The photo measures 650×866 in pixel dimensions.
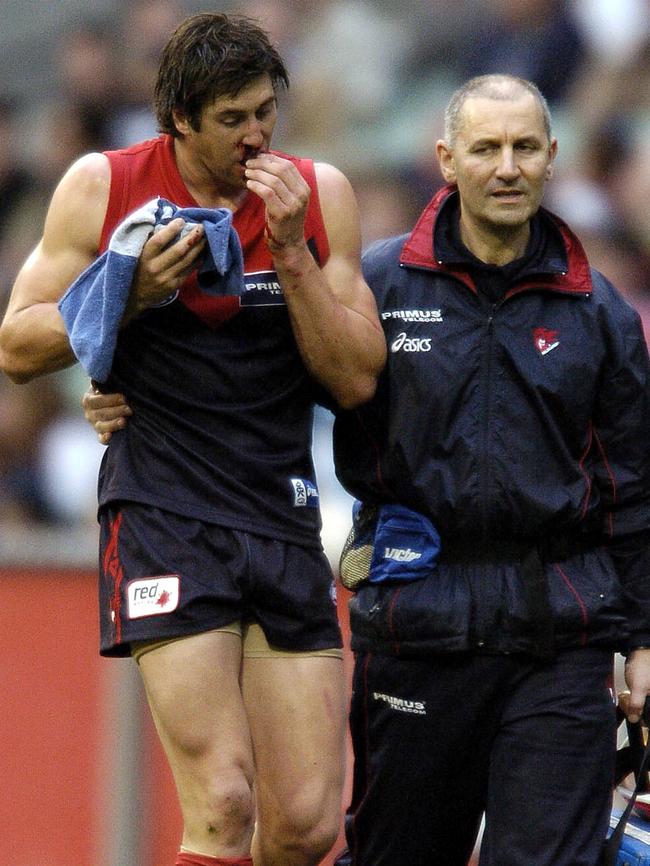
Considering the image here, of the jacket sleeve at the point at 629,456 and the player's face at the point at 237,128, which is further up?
the player's face at the point at 237,128

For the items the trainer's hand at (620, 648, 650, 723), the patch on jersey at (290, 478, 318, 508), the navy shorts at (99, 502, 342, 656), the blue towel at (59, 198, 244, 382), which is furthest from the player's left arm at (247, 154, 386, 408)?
the trainer's hand at (620, 648, 650, 723)

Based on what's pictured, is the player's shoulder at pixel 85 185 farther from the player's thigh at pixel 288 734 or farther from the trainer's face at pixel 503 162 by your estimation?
the player's thigh at pixel 288 734

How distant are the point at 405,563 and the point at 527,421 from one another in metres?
0.45

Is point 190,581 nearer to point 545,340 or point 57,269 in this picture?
point 57,269

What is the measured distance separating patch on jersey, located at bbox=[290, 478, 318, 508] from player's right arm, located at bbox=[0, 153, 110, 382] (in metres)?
0.62

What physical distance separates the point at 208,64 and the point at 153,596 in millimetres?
1204

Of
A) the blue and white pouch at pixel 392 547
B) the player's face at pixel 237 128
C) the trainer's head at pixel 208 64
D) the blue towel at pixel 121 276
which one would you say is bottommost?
the blue and white pouch at pixel 392 547

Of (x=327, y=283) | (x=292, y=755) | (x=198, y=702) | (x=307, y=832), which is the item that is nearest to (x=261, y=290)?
(x=327, y=283)

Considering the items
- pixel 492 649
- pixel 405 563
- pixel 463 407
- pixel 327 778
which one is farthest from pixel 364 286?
pixel 327 778

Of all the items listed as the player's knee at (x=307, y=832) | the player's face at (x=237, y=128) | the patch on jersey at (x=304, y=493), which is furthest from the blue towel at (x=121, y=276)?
the player's knee at (x=307, y=832)

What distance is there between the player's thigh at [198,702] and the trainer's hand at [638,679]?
1.01m

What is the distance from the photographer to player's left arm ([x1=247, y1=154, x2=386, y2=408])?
3.74m

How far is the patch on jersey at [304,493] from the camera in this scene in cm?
404

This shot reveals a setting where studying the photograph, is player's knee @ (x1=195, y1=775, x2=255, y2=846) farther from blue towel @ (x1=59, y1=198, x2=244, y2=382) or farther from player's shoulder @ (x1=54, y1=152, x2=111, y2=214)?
player's shoulder @ (x1=54, y1=152, x2=111, y2=214)
